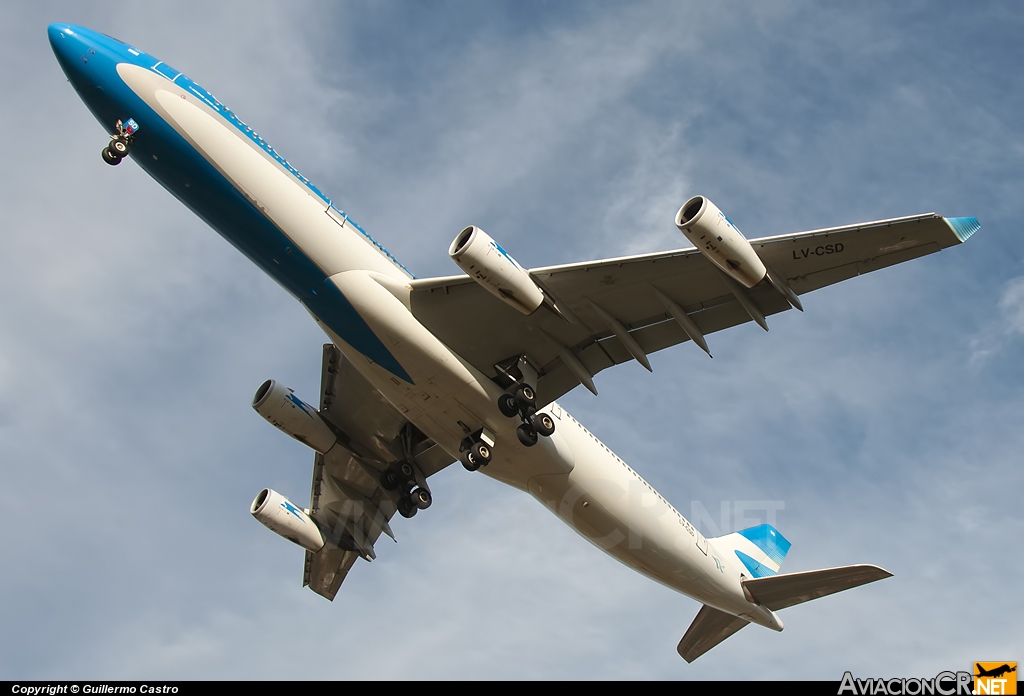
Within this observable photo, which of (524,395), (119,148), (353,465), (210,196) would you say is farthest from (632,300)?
(119,148)

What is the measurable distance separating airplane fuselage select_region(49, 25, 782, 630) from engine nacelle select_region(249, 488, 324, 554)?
21.5 feet

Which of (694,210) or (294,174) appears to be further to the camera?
(294,174)

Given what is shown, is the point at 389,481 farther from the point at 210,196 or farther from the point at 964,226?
the point at 964,226

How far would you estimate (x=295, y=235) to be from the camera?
19312 millimetres

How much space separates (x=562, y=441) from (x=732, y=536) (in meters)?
8.43

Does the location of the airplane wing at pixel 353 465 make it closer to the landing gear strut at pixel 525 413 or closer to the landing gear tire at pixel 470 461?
the landing gear tire at pixel 470 461

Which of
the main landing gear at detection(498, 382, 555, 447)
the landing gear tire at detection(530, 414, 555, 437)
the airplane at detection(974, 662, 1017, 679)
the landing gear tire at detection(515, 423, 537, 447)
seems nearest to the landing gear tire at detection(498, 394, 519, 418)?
the main landing gear at detection(498, 382, 555, 447)

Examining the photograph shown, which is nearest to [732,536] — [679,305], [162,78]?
[679,305]

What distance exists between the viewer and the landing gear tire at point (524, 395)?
20625mm

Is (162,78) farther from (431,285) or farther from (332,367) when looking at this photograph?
(332,367)

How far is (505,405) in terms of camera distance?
67.5 ft

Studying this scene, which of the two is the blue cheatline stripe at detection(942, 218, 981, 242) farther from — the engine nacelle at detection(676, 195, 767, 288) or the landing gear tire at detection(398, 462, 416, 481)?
the landing gear tire at detection(398, 462, 416, 481)

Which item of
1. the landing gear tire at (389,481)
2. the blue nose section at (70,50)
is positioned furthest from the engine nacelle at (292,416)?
the blue nose section at (70,50)

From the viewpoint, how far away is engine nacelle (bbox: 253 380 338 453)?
79.4 ft
